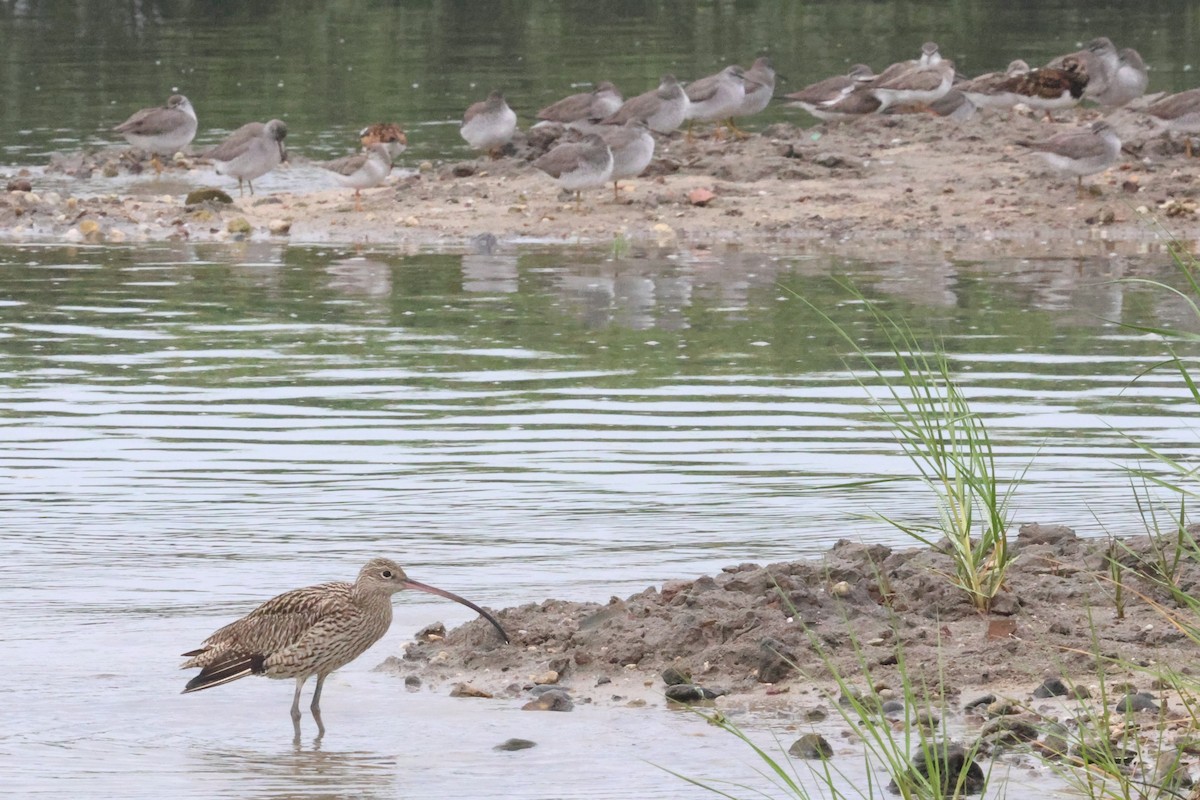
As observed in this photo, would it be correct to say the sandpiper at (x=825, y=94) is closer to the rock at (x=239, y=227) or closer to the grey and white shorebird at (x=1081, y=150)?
the grey and white shorebird at (x=1081, y=150)

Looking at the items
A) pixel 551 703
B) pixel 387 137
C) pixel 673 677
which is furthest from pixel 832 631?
pixel 387 137

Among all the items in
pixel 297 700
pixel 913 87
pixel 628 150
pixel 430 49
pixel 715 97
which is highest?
pixel 430 49

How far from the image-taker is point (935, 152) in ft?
70.8

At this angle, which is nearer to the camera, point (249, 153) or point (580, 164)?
point (580, 164)

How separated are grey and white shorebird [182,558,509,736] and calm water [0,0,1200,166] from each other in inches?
666

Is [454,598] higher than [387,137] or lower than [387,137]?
lower

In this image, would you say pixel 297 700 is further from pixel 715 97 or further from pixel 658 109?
pixel 715 97

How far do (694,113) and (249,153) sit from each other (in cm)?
534

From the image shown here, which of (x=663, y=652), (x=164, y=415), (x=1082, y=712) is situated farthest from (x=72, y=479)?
(x=1082, y=712)

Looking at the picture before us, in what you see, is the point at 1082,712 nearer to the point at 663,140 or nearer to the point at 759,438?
the point at 759,438

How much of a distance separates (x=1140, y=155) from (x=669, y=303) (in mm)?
7447

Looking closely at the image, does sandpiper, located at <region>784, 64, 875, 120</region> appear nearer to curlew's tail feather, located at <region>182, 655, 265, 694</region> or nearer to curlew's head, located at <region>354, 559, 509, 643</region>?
curlew's head, located at <region>354, 559, 509, 643</region>

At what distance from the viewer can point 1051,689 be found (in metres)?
6.46

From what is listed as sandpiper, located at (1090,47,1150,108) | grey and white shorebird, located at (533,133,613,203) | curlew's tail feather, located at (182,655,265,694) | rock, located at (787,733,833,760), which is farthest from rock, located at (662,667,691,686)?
sandpiper, located at (1090,47,1150,108)
